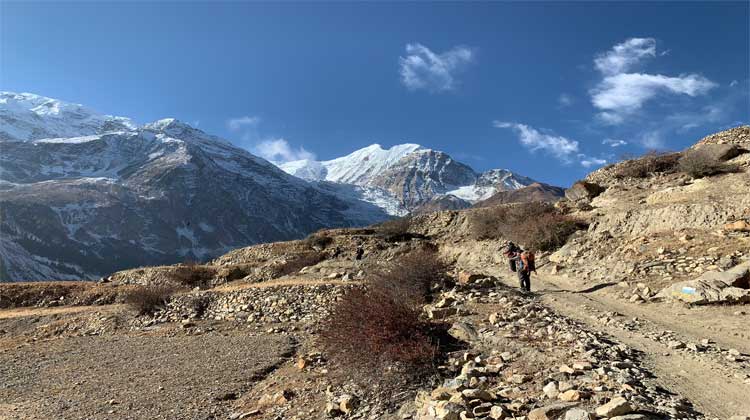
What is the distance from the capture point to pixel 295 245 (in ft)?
129

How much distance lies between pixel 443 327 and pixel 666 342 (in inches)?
173

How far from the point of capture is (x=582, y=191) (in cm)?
2916

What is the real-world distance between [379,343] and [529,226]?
55.8 ft

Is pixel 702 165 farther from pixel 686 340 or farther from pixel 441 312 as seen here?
pixel 441 312

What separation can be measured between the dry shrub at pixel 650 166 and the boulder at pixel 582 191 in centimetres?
193

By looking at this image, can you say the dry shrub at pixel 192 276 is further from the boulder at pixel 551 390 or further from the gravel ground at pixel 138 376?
the boulder at pixel 551 390

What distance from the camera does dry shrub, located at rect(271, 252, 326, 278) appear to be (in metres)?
29.9

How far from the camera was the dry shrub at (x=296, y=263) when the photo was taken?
1177 inches

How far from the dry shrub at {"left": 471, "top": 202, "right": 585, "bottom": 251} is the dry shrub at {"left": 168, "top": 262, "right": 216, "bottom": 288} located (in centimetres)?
1972

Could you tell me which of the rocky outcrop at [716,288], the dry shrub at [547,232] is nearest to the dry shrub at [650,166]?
the dry shrub at [547,232]

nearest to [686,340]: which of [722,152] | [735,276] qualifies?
[735,276]

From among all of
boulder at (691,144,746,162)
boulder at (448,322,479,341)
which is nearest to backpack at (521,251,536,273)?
boulder at (448,322,479,341)

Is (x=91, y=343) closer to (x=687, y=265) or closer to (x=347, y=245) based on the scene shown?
(x=347, y=245)

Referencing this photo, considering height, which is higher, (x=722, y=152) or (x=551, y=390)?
(x=722, y=152)
